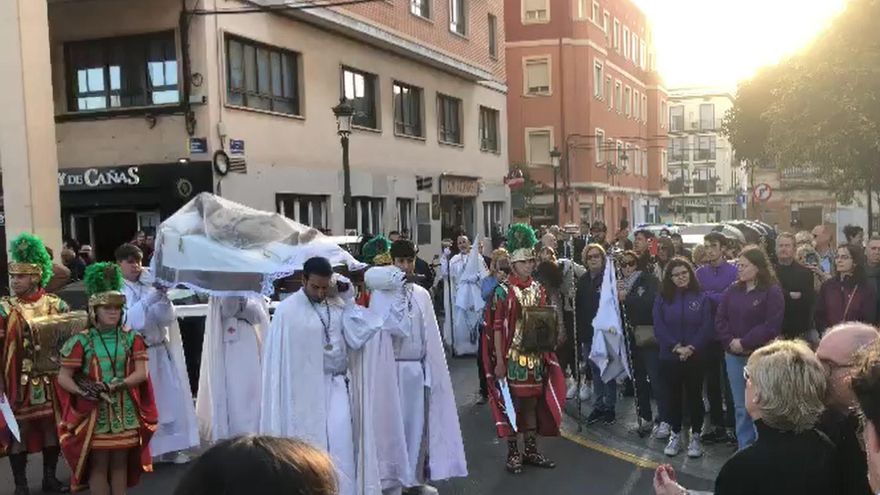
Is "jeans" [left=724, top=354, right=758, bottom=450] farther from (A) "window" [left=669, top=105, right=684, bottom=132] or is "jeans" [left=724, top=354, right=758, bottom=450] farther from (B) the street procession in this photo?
(A) "window" [left=669, top=105, right=684, bottom=132]

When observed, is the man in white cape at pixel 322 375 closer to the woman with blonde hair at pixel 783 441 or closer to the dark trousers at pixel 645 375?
the woman with blonde hair at pixel 783 441

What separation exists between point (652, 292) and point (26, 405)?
592 centimetres

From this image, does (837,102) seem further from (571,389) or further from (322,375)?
(322,375)

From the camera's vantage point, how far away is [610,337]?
8898mm

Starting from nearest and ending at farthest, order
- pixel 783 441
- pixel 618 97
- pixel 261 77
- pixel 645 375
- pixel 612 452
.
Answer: pixel 783 441 < pixel 612 452 < pixel 645 375 < pixel 261 77 < pixel 618 97

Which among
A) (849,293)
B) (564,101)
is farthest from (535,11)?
(849,293)

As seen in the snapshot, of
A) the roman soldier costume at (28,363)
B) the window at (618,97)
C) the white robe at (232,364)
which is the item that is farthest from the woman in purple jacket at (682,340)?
the window at (618,97)

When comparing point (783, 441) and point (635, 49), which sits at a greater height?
point (635, 49)

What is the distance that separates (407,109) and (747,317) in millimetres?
17927

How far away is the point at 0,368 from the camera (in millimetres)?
6613

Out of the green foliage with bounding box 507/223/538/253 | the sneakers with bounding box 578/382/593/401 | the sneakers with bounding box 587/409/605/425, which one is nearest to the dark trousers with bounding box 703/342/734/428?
the sneakers with bounding box 587/409/605/425

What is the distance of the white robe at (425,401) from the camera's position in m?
6.58

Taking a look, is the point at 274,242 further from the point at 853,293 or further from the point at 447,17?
the point at 447,17

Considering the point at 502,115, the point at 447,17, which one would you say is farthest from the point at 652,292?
the point at 502,115
